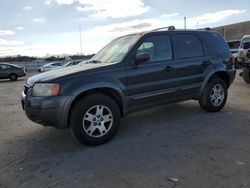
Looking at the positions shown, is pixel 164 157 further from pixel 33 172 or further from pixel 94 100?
pixel 33 172

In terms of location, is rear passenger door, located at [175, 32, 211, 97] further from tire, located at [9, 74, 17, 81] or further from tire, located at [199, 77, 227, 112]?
tire, located at [9, 74, 17, 81]

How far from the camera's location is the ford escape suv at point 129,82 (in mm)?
4594

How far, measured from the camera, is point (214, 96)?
21.7 ft

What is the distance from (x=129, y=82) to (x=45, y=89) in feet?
4.75

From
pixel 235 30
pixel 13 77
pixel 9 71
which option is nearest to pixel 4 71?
pixel 9 71

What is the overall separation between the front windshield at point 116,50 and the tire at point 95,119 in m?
0.89

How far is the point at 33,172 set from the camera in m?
3.95

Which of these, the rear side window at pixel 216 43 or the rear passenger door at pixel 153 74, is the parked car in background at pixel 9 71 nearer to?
the rear side window at pixel 216 43

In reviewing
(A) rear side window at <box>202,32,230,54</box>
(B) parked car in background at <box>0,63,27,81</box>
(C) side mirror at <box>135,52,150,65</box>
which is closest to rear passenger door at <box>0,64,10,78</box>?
(B) parked car in background at <box>0,63,27,81</box>

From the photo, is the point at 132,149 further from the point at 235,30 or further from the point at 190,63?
the point at 235,30

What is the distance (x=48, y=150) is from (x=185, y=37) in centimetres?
357

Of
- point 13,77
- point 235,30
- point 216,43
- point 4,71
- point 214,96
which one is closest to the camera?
point 214,96

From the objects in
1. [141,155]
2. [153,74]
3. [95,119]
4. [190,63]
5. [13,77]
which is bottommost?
[141,155]

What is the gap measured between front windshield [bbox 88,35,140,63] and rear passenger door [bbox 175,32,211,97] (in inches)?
40.2
